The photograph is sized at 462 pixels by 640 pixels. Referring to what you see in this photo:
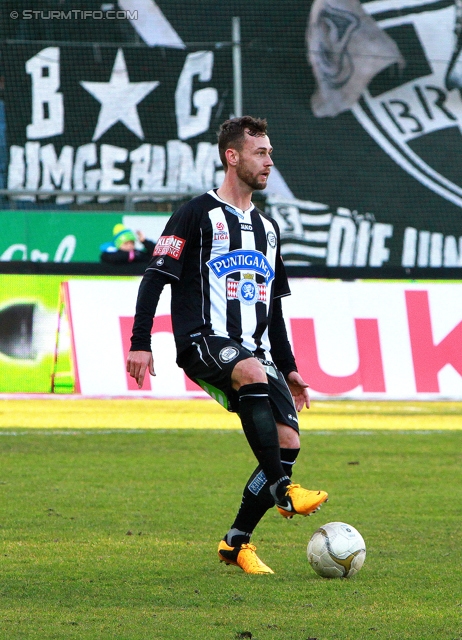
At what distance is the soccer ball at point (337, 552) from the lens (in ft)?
16.1

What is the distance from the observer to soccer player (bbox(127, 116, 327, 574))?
4.92m

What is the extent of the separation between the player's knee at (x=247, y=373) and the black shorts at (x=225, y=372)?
2 centimetres

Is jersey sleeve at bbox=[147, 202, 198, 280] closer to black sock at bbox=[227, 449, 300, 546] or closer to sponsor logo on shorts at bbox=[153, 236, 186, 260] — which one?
sponsor logo on shorts at bbox=[153, 236, 186, 260]

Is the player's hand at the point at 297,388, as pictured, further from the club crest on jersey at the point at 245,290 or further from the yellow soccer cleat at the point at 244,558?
the yellow soccer cleat at the point at 244,558

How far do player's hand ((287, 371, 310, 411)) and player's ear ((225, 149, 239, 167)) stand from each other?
1.03m

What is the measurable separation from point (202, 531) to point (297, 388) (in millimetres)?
1149

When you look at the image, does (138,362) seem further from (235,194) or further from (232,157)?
(232,157)

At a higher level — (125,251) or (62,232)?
(125,251)

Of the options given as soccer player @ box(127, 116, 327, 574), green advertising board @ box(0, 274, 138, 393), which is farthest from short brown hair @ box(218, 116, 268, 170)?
green advertising board @ box(0, 274, 138, 393)

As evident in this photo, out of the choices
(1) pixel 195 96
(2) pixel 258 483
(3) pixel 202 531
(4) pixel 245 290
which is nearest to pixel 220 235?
(4) pixel 245 290

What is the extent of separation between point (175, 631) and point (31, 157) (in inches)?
727

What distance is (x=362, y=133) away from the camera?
23.9 meters

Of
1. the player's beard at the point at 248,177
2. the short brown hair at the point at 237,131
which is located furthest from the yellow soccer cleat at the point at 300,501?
the short brown hair at the point at 237,131

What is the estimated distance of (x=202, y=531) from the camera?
20.1 ft
